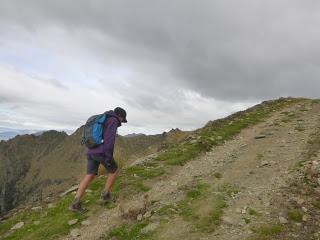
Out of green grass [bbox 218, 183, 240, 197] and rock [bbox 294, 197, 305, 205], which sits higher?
green grass [bbox 218, 183, 240, 197]

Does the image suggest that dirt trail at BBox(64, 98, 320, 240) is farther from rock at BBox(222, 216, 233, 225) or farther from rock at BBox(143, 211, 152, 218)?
rock at BBox(143, 211, 152, 218)

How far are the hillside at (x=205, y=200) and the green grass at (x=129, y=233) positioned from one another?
0.09 ft

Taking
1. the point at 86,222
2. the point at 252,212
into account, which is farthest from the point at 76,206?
the point at 252,212

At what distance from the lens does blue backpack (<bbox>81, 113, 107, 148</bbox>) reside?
12.9 metres

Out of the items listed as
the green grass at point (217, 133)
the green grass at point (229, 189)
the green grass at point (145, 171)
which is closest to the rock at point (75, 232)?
the green grass at point (229, 189)

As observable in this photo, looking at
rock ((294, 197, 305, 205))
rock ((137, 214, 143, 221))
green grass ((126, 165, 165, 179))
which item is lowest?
rock ((137, 214, 143, 221))

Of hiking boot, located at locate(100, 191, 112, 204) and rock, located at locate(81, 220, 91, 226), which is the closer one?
rock, located at locate(81, 220, 91, 226)

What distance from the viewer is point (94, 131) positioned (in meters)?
12.9

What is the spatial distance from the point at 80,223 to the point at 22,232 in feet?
5.83

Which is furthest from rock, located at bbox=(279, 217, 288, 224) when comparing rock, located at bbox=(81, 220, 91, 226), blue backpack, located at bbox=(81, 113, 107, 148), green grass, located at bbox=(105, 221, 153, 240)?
blue backpack, located at bbox=(81, 113, 107, 148)

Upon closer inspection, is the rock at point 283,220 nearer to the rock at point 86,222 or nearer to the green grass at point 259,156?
the rock at point 86,222

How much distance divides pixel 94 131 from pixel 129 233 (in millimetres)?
3301

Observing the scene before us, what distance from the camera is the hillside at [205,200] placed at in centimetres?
1138

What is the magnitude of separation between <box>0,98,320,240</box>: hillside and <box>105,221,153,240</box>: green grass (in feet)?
0.09
